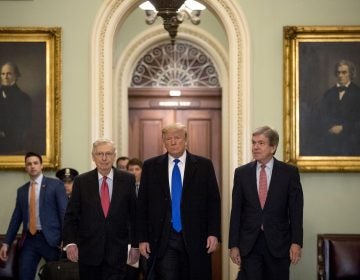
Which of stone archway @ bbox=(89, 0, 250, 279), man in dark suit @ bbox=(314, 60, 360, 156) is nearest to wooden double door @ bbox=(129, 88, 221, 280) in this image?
stone archway @ bbox=(89, 0, 250, 279)

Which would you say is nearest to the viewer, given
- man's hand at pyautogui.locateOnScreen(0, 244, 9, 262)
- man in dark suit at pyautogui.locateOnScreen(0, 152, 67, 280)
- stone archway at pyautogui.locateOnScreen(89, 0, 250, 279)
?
man in dark suit at pyautogui.locateOnScreen(0, 152, 67, 280)

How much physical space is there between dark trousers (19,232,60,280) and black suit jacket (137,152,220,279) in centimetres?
186

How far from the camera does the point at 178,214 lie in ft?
19.5

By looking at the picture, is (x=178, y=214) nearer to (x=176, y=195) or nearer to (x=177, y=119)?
(x=176, y=195)

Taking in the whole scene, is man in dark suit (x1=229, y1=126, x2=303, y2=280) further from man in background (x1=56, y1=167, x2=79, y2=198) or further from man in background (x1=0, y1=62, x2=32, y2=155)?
man in background (x1=0, y1=62, x2=32, y2=155)

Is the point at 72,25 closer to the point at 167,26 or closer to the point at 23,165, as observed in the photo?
the point at 23,165

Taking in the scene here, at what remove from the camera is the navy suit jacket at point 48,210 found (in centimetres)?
751

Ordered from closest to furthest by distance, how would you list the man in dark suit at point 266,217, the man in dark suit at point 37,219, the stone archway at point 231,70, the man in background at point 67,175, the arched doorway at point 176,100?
1. the man in dark suit at point 266,217
2. the man in dark suit at point 37,219
3. the man in background at point 67,175
4. the stone archway at point 231,70
5. the arched doorway at point 176,100

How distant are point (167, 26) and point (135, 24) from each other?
733cm

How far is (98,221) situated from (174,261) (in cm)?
68

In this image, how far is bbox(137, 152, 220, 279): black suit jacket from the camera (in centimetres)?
591

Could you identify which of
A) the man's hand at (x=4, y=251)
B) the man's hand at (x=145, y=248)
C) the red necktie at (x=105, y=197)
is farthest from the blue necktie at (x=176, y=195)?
the man's hand at (x=4, y=251)

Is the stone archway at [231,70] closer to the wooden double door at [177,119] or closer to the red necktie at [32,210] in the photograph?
the red necktie at [32,210]

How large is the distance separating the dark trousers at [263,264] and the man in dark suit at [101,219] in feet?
3.11
